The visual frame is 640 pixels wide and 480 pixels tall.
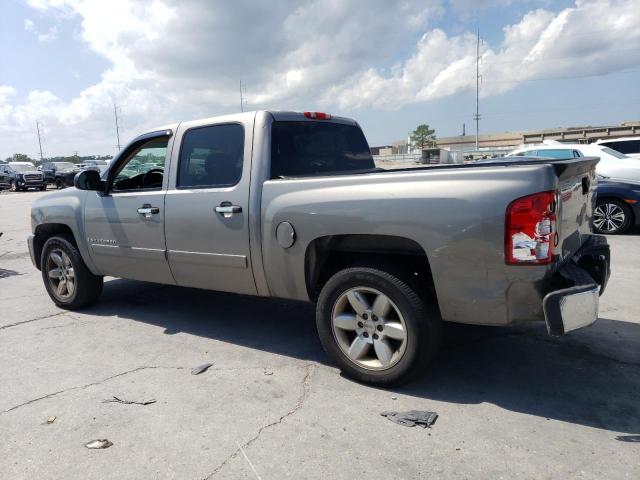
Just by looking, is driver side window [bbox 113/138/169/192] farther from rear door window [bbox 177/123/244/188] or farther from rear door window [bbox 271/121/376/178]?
rear door window [bbox 271/121/376/178]

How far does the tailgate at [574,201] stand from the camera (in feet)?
9.30

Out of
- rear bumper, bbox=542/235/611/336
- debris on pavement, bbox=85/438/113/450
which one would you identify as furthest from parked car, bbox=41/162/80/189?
rear bumper, bbox=542/235/611/336

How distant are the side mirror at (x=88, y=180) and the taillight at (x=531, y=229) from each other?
4.02 metres

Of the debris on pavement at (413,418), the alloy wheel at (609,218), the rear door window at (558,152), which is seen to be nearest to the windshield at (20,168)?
the rear door window at (558,152)

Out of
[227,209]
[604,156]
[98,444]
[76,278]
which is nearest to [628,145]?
[604,156]

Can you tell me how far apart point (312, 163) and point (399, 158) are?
1160 inches

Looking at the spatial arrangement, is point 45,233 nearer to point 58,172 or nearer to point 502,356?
point 502,356

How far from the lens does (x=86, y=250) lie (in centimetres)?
518

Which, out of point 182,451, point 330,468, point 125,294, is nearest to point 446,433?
point 330,468

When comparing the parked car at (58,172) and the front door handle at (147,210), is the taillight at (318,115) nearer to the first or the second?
the front door handle at (147,210)

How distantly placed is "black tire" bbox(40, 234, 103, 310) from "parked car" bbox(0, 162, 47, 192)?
32281 mm

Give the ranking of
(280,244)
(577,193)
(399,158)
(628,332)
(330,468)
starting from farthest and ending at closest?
1. (399,158)
2. (628,332)
3. (280,244)
4. (577,193)
5. (330,468)

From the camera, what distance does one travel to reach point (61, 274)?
552cm

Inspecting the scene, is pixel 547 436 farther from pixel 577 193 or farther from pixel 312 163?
pixel 312 163
